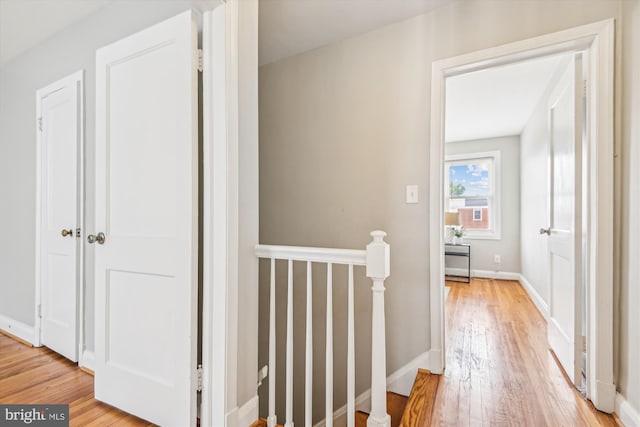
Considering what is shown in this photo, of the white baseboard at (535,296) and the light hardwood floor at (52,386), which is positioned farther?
the white baseboard at (535,296)

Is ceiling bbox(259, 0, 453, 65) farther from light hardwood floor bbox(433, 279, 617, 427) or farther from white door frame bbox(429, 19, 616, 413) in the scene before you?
light hardwood floor bbox(433, 279, 617, 427)

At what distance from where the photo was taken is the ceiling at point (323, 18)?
6.46 ft

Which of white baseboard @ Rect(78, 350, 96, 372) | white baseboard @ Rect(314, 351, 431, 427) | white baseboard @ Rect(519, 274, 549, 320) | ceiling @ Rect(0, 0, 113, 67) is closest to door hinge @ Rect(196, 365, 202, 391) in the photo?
white baseboard @ Rect(78, 350, 96, 372)

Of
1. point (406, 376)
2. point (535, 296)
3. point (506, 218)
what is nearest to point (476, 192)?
point (506, 218)

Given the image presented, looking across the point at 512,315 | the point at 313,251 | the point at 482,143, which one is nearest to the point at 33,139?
the point at 313,251

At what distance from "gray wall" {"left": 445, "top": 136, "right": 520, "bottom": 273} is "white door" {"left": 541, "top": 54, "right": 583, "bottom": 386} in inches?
118

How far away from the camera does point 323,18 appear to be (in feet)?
7.00

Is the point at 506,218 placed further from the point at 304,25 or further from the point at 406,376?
the point at 304,25

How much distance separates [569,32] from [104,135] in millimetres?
2598

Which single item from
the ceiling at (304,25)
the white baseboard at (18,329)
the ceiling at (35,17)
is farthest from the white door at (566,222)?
the white baseboard at (18,329)

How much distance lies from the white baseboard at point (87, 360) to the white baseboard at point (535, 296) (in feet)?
12.7

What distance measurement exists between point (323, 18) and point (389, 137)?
0.95 metres

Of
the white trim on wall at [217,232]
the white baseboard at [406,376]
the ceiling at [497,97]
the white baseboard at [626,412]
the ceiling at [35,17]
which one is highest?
the ceiling at [35,17]

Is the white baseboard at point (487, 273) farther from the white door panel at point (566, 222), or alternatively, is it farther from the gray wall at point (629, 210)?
the gray wall at point (629, 210)
